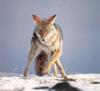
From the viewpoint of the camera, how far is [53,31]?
358 centimetres

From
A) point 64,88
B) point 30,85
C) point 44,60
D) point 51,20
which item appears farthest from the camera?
point 44,60

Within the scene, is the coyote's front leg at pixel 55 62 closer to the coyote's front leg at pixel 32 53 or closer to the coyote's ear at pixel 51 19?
the coyote's front leg at pixel 32 53

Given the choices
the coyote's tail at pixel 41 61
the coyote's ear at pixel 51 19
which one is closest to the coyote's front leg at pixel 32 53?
the coyote's tail at pixel 41 61

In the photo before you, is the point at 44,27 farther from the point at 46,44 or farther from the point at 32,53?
the point at 32,53

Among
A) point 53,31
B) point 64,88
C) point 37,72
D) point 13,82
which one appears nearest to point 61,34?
point 53,31

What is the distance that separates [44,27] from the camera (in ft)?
11.3

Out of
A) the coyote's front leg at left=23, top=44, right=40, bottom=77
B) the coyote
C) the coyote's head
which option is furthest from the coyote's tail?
the coyote's head

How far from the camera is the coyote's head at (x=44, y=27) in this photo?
3.40 meters

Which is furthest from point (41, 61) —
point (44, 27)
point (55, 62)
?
point (44, 27)

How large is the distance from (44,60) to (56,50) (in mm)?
277

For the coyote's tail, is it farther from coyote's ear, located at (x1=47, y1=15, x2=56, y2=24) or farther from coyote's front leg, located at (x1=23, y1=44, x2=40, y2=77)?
coyote's ear, located at (x1=47, y1=15, x2=56, y2=24)

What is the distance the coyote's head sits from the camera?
3403 millimetres

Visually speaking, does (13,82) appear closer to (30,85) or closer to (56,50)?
(30,85)

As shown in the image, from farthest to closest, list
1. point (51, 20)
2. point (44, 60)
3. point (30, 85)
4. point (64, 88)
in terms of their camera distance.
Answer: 1. point (44, 60)
2. point (51, 20)
3. point (30, 85)
4. point (64, 88)
